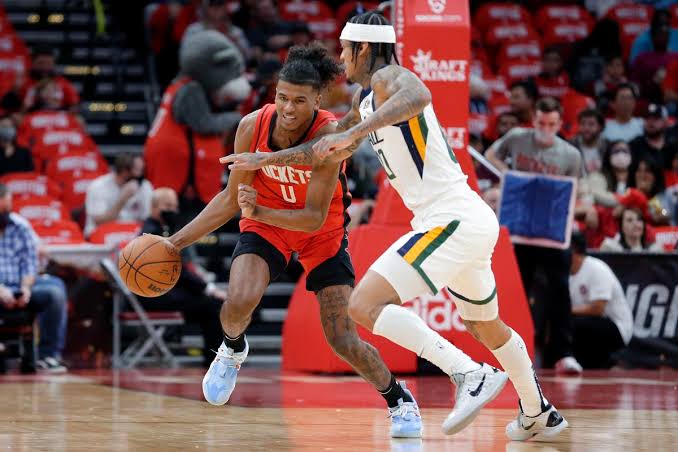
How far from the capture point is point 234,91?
14188mm

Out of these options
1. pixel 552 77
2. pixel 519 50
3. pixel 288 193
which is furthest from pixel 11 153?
pixel 519 50

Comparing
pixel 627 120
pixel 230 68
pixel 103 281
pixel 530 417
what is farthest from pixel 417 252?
pixel 627 120

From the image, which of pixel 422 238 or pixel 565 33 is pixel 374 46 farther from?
pixel 565 33

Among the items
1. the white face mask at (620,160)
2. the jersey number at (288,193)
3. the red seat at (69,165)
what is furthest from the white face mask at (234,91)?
the jersey number at (288,193)

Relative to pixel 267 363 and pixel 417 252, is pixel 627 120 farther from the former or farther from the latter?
pixel 417 252

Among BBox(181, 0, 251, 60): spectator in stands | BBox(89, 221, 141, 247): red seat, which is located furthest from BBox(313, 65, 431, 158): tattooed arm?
BBox(181, 0, 251, 60): spectator in stands

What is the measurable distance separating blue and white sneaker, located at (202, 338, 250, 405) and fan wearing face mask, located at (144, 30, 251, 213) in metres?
6.58

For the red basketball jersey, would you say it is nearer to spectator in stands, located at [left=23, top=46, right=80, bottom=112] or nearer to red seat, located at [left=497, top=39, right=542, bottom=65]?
spectator in stands, located at [left=23, top=46, right=80, bottom=112]

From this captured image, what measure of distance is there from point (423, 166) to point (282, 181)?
0.96 meters

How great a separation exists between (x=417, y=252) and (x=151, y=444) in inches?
59.3

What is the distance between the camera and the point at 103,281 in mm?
12930

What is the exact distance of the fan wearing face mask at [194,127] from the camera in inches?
539

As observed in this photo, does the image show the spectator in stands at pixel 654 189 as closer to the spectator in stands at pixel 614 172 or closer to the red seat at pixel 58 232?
the spectator in stands at pixel 614 172

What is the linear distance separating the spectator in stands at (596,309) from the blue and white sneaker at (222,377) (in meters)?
6.02
